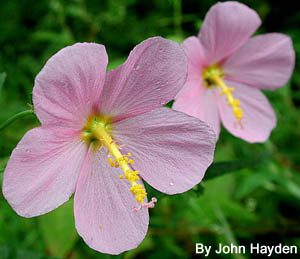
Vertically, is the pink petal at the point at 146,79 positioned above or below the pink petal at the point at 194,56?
above

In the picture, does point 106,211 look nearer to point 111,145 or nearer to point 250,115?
point 111,145

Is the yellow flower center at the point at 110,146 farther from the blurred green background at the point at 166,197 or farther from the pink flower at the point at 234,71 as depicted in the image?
the blurred green background at the point at 166,197

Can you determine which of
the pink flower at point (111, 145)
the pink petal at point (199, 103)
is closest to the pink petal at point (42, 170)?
the pink flower at point (111, 145)

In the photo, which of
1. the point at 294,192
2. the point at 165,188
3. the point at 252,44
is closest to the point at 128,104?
the point at 165,188

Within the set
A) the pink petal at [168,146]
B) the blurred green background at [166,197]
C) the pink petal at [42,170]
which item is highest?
the pink petal at [42,170]

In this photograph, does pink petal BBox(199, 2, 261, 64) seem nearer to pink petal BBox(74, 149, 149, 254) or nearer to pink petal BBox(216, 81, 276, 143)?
pink petal BBox(216, 81, 276, 143)

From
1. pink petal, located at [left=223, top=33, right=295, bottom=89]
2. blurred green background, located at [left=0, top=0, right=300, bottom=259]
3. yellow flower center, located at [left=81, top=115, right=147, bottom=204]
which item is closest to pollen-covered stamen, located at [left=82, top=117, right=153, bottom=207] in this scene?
yellow flower center, located at [left=81, top=115, right=147, bottom=204]
